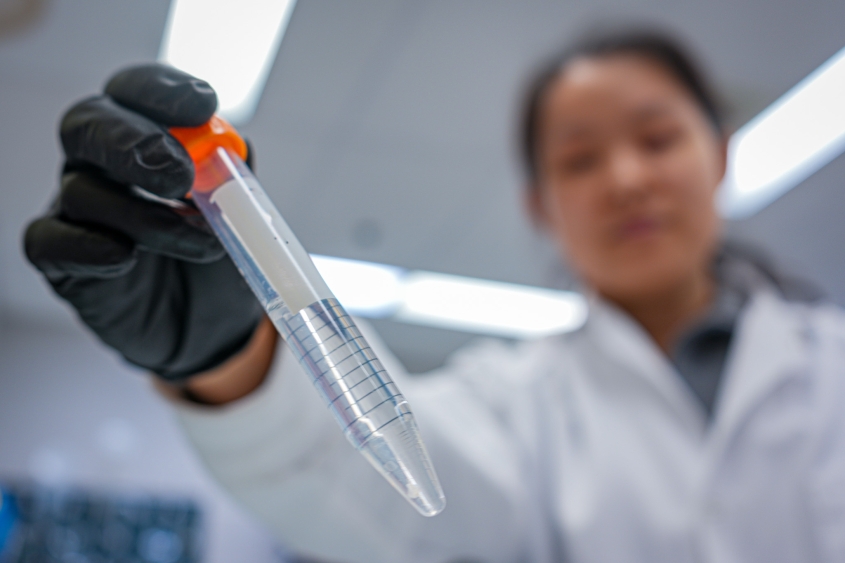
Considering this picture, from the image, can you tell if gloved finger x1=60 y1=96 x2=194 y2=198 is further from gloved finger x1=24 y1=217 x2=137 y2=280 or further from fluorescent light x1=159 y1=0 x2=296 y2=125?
fluorescent light x1=159 y1=0 x2=296 y2=125

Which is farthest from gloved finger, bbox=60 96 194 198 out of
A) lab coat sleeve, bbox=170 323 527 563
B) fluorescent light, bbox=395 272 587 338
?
fluorescent light, bbox=395 272 587 338

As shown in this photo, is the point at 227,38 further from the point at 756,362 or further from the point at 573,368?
the point at 756,362

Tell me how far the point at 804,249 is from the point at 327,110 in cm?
191

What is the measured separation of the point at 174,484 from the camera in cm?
274

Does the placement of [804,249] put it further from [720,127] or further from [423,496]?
[423,496]

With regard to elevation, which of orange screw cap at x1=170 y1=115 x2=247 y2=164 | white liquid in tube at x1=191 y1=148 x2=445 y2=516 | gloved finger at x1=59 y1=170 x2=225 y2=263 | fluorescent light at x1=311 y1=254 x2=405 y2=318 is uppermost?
orange screw cap at x1=170 y1=115 x2=247 y2=164

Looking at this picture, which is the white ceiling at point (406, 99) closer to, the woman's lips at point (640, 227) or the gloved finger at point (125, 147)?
the woman's lips at point (640, 227)

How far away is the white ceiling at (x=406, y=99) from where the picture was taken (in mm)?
1601

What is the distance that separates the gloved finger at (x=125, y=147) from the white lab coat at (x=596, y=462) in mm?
244

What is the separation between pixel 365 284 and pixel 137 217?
2269 millimetres

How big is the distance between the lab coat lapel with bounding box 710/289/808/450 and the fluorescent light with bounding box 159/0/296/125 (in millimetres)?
1169

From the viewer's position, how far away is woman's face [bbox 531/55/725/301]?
32.9 inches

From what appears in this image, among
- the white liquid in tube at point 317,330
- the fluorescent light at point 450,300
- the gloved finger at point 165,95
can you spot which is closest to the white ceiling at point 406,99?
the fluorescent light at point 450,300

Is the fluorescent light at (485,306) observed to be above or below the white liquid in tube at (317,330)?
below
